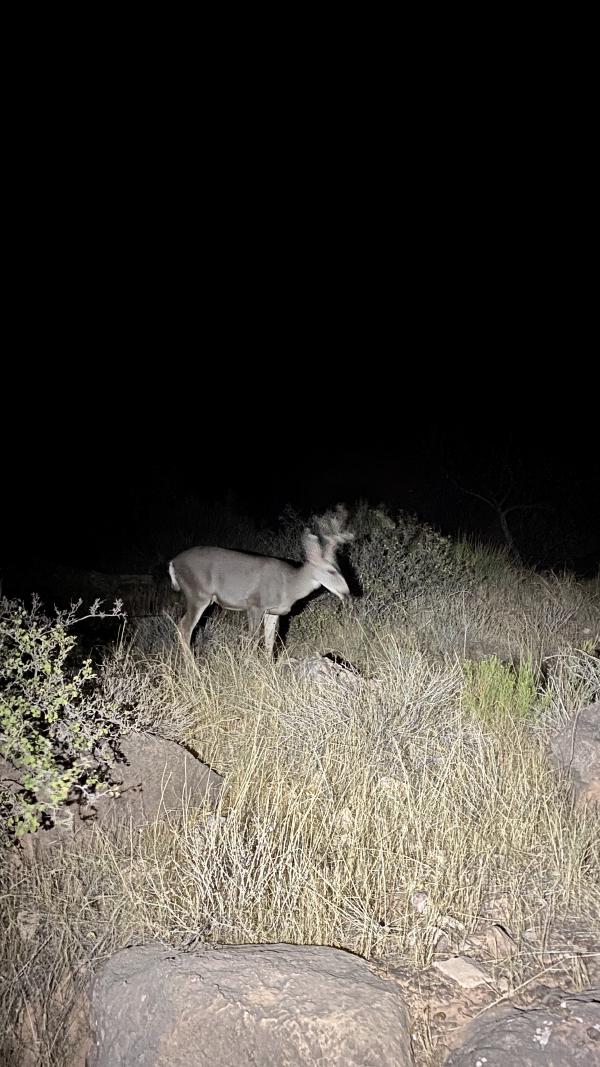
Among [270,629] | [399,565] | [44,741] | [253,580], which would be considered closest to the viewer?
[44,741]

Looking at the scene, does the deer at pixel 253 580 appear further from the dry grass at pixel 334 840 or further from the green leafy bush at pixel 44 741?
the green leafy bush at pixel 44 741

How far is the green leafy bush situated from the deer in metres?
3.04

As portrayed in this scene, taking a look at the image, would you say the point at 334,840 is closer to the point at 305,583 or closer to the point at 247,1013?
the point at 247,1013

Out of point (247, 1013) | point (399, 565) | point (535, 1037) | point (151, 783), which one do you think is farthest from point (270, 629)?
point (535, 1037)

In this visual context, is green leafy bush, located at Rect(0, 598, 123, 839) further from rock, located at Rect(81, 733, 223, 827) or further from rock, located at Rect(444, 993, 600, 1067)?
rock, located at Rect(444, 993, 600, 1067)

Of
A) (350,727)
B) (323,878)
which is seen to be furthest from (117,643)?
(323,878)

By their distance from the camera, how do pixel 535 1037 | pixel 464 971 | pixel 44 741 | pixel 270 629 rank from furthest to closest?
pixel 270 629 → pixel 44 741 → pixel 464 971 → pixel 535 1037

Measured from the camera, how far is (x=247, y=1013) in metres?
2.63

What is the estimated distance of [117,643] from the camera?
648cm

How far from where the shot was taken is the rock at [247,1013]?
8.39ft

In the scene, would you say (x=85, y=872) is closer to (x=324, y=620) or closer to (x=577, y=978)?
(x=577, y=978)

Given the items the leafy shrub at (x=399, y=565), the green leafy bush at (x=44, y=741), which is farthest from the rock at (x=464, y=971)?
the leafy shrub at (x=399, y=565)

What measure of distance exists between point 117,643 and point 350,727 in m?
2.66

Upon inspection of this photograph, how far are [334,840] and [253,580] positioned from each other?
390 cm
